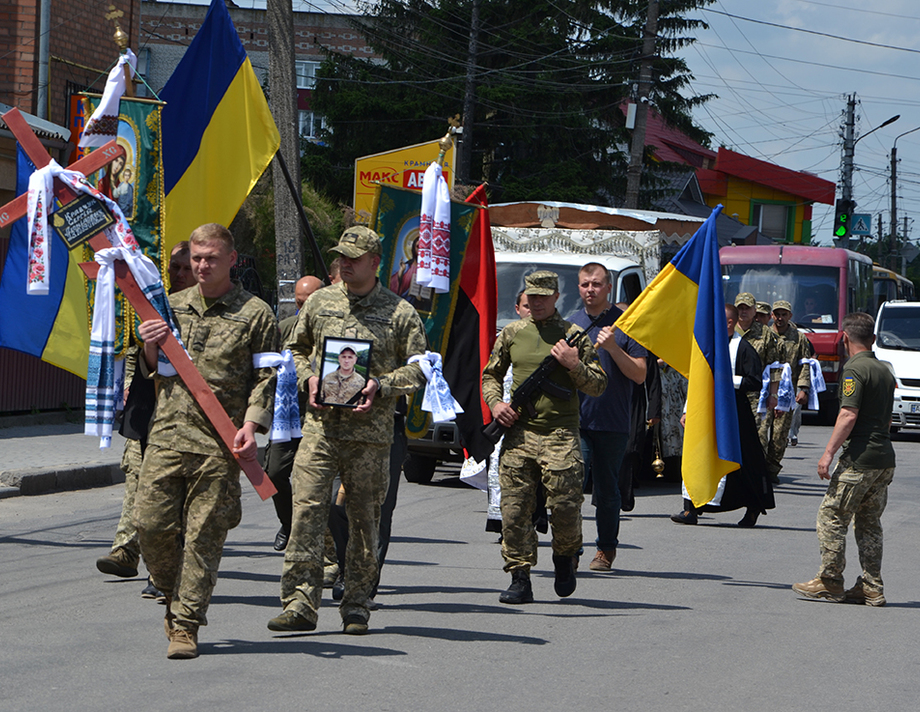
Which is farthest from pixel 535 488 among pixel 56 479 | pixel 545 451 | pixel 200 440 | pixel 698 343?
pixel 56 479

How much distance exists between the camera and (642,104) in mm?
30359

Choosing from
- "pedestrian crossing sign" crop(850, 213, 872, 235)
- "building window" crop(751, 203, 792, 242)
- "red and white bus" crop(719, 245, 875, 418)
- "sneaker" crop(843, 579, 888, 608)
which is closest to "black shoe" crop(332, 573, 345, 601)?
"sneaker" crop(843, 579, 888, 608)

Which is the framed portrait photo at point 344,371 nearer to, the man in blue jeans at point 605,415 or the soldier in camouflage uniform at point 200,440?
the soldier in camouflage uniform at point 200,440

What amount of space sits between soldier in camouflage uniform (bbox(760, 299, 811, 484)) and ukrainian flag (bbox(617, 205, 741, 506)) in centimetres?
434

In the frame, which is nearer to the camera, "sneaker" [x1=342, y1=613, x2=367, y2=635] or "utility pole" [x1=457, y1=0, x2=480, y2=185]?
"sneaker" [x1=342, y1=613, x2=367, y2=635]

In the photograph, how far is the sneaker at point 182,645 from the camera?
5.38 meters

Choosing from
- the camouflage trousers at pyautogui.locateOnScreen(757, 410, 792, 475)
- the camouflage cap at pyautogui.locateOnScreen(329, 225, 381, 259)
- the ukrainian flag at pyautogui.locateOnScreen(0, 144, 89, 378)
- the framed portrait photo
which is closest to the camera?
the framed portrait photo

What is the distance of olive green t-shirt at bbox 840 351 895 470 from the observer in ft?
24.4

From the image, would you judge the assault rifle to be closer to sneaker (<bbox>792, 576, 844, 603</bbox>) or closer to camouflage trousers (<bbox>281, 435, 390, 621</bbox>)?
camouflage trousers (<bbox>281, 435, 390, 621</bbox>)

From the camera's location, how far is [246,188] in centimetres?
849

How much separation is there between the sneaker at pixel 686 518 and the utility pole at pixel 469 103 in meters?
20.5

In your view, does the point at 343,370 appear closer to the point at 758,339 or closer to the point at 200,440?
the point at 200,440

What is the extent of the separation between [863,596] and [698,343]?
6.30 feet

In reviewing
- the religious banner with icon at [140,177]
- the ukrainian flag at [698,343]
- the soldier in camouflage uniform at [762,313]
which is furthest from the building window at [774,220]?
the religious banner with icon at [140,177]
